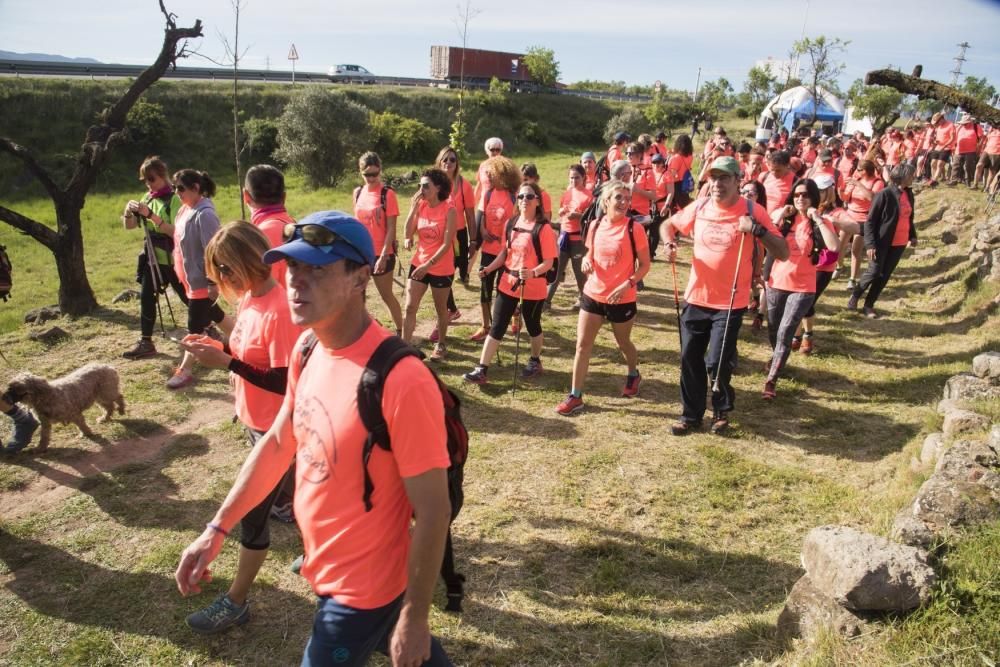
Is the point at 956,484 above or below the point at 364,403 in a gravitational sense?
below

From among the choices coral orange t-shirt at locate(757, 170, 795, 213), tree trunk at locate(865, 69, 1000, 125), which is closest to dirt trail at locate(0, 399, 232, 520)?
tree trunk at locate(865, 69, 1000, 125)

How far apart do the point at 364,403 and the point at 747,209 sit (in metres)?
4.27

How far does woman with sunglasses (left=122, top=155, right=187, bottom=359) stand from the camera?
652cm

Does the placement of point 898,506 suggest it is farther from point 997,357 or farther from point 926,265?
point 926,265

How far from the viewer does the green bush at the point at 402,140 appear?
31.8 metres

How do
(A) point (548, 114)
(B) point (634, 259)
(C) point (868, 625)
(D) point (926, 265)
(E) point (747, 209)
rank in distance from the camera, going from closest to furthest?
(C) point (868, 625) → (E) point (747, 209) → (B) point (634, 259) → (D) point (926, 265) → (A) point (548, 114)

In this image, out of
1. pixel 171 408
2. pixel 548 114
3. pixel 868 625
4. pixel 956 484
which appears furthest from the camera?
pixel 548 114

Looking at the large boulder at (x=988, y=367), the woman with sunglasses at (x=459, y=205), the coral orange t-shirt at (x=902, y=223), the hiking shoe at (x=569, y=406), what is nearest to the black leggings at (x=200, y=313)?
the woman with sunglasses at (x=459, y=205)

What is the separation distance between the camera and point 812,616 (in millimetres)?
3035

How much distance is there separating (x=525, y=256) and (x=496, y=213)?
147cm

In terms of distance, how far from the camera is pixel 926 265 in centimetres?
1226

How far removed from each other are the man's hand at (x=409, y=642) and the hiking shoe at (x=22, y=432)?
493 centimetres

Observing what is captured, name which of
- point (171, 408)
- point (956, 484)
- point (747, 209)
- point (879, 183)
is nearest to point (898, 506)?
point (956, 484)

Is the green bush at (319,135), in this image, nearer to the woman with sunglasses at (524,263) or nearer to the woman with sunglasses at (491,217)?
the woman with sunglasses at (491,217)
